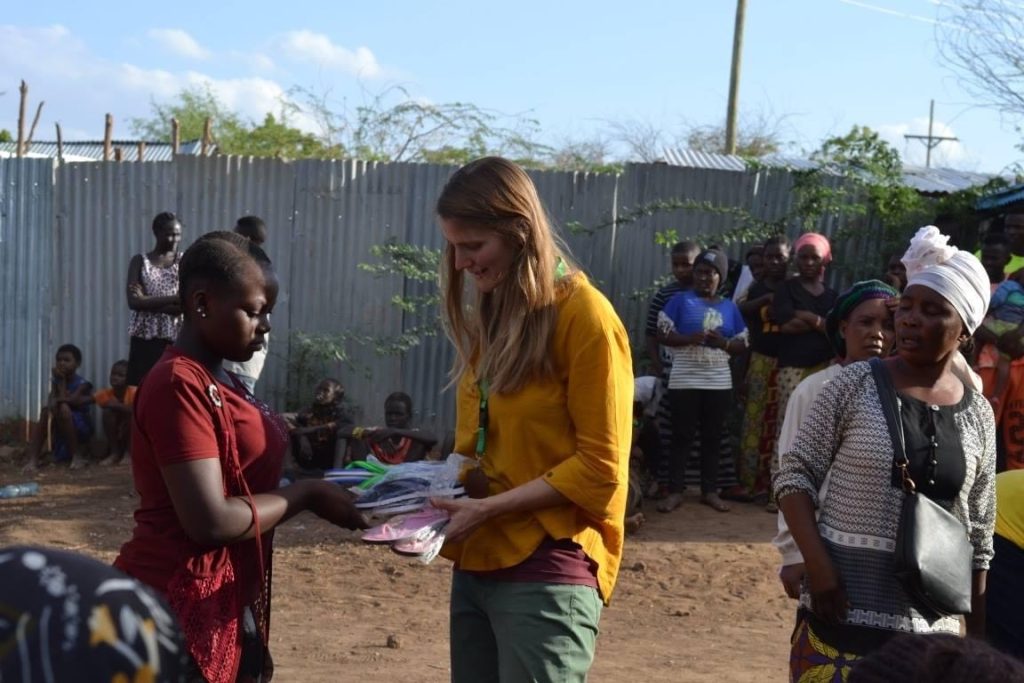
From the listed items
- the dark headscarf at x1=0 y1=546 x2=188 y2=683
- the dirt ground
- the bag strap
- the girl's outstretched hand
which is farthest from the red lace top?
the dirt ground

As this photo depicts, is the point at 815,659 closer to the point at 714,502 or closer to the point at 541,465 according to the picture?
the point at 541,465

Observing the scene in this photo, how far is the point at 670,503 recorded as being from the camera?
9.16m

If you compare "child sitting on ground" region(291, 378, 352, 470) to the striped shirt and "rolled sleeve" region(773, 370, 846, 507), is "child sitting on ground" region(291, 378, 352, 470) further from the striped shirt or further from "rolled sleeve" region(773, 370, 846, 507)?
"rolled sleeve" region(773, 370, 846, 507)

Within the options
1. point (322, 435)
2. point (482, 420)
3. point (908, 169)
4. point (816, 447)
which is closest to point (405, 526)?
point (482, 420)

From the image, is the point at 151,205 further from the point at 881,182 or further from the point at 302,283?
the point at 881,182

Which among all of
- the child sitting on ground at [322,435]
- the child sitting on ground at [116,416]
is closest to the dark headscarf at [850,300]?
the child sitting on ground at [322,435]

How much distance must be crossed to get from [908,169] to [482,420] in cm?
1168

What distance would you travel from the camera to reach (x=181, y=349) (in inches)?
112

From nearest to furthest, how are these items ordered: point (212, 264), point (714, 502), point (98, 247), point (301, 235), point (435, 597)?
point (212, 264) < point (435, 597) < point (714, 502) < point (301, 235) < point (98, 247)

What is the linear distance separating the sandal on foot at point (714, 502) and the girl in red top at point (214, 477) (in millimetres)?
6596

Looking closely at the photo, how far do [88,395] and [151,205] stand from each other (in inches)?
68.7

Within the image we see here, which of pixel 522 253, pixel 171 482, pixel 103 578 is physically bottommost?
pixel 171 482

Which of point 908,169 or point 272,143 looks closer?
point 908,169

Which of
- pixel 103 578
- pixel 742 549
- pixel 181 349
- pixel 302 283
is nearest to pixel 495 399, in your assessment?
pixel 181 349
